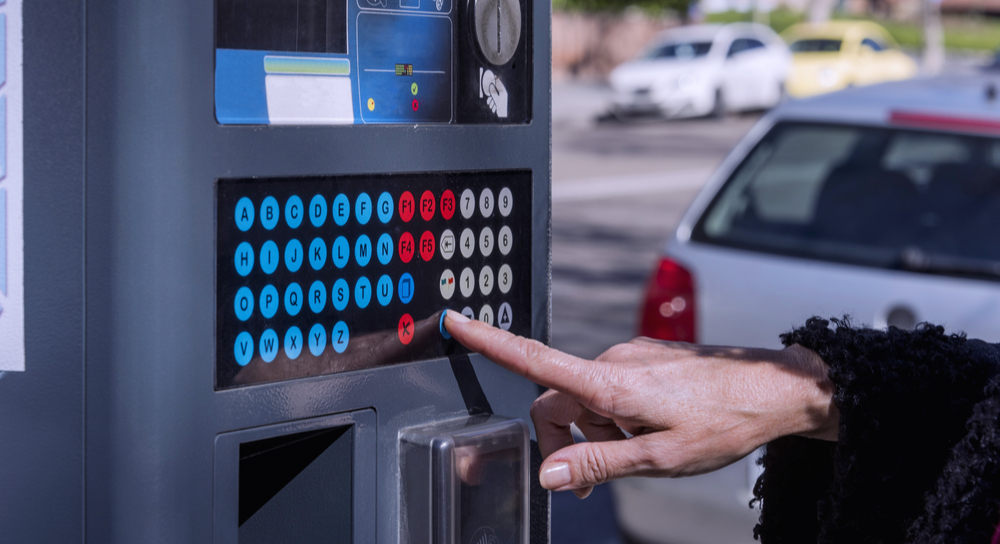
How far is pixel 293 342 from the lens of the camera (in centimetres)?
108

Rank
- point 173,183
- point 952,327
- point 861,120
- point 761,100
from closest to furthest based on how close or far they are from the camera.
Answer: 1. point 173,183
2. point 952,327
3. point 861,120
4. point 761,100

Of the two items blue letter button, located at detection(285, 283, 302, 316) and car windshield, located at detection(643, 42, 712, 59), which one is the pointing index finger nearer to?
blue letter button, located at detection(285, 283, 302, 316)

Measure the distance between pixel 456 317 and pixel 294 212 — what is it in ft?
0.75

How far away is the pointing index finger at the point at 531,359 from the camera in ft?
3.92

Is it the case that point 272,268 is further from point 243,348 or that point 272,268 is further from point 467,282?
point 467,282

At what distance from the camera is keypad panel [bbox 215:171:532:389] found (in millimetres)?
1047

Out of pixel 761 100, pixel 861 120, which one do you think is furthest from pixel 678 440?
pixel 761 100

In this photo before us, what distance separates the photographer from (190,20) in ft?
3.28

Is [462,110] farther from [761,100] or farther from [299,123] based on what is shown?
[761,100]

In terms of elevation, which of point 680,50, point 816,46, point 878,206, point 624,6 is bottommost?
point 878,206

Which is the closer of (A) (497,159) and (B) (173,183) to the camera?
(B) (173,183)

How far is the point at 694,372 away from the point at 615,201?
9614 millimetres

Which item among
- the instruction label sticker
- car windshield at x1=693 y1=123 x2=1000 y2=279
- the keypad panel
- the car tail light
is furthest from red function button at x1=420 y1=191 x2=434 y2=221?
car windshield at x1=693 y1=123 x2=1000 y2=279

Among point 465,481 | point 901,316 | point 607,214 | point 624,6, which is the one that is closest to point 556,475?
point 465,481
